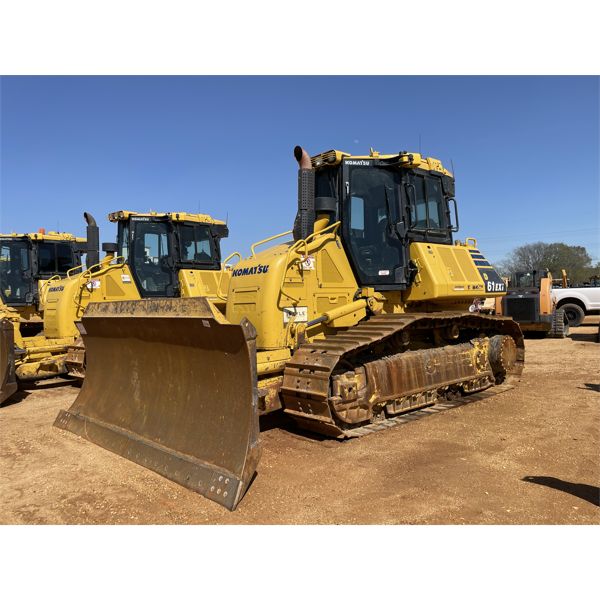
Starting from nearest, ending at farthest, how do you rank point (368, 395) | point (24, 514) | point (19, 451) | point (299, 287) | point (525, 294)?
point (24, 514) → point (19, 451) → point (368, 395) → point (299, 287) → point (525, 294)

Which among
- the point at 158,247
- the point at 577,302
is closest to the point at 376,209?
the point at 158,247

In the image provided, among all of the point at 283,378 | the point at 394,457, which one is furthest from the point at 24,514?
the point at 394,457

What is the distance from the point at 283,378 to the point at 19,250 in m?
10.5

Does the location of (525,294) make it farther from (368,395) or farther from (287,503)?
(287,503)

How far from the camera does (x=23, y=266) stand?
44.2ft

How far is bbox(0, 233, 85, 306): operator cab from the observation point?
13.4 meters

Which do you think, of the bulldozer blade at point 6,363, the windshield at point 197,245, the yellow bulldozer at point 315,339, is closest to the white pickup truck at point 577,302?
the yellow bulldozer at point 315,339

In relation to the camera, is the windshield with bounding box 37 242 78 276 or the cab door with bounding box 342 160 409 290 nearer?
the cab door with bounding box 342 160 409 290

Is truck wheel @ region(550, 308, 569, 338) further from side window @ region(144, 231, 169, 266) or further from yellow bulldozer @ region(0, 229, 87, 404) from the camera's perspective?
yellow bulldozer @ region(0, 229, 87, 404)

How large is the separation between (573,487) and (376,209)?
13.4 feet

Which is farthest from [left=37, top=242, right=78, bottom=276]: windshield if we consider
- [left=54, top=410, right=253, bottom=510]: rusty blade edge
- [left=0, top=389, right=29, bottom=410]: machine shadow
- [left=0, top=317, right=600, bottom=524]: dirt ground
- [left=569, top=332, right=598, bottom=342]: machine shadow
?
[left=569, top=332, right=598, bottom=342]: machine shadow

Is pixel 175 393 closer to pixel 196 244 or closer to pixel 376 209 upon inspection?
pixel 376 209

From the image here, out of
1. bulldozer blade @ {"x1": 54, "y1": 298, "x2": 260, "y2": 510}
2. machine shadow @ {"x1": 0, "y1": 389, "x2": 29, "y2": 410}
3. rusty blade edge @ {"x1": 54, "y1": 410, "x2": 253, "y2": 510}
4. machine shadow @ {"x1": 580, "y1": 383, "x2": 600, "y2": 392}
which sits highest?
bulldozer blade @ {"x1": 54, "y1": 298, "x2": 260, "y2": 510}

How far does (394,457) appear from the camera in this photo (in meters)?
5.10
